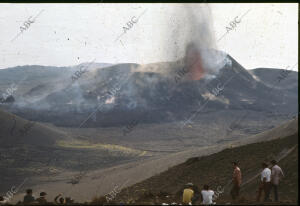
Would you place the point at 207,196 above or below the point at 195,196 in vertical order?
below

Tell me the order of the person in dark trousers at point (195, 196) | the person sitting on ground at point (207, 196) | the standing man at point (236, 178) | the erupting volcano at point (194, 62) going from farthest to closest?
the erupting volcano at point (194, 62) → the standing man at point (236, 178) → the person in dark trousers at point (195, 196) → the person sitting on ground at point (207, 196)

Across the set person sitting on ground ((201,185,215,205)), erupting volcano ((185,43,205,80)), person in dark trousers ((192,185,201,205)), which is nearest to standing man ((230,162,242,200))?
person in dark trousers ((192,185,201,205))

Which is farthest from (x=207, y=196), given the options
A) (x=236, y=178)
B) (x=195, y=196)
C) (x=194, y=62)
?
(x=194, y=62)

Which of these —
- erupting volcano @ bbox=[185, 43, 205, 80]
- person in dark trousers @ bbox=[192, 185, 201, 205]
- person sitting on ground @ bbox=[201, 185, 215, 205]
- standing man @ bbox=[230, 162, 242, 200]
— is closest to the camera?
person sitting on ground @ bbox=[201, 185, 215, 205]

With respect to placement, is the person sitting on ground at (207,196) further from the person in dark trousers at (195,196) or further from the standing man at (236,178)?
the standing man at (236,178)

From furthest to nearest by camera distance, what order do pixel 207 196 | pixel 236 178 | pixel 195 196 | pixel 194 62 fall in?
pixel 194 62 < pixel 236 178 < pixel 195 196 < pixel 207 196

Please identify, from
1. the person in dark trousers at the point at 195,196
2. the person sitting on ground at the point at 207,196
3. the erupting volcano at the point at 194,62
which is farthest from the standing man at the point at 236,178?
the erupting volcano at the point at 194,62

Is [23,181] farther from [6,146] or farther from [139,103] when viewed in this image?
[139,103]

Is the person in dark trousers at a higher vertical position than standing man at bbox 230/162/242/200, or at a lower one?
lower

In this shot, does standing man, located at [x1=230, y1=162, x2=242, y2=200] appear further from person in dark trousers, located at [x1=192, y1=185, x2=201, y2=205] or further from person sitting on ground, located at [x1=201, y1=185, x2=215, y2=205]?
person sitting on ground, located at [x1=201, y1=185, x2=215, y2=205]

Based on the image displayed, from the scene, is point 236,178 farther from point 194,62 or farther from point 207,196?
point 194,62

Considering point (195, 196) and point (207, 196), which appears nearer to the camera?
point (207, 196)

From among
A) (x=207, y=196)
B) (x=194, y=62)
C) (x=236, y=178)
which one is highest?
(x=194, y=62)

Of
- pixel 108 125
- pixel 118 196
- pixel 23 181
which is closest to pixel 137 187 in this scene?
pixel 118 196
